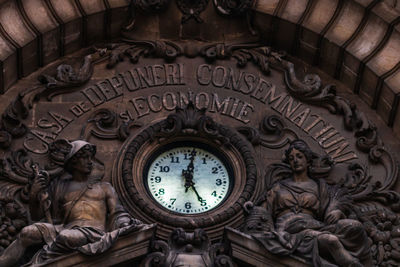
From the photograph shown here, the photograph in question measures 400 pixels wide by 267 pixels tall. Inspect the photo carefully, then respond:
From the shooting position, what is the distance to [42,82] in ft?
67.7

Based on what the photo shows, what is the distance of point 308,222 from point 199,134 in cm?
213

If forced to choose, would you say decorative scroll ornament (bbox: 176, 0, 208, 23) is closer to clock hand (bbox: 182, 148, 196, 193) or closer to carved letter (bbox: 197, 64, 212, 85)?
carved letter (bbox: 197, 64, 212, 85)

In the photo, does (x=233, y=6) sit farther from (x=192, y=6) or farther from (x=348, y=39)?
(x=348, y=39)

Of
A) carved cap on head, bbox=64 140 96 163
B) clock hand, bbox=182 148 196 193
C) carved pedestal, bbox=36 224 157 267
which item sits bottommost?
carved pedestal, bbox=36 224 157 267

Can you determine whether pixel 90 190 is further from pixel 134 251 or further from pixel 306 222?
pixel 306 222

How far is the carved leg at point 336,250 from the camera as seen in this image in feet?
59.6

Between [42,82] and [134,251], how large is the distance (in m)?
3.50

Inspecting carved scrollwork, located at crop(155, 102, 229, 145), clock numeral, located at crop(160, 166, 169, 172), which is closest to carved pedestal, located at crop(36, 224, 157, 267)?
clock numeral, located at crop(160, 166, 169, 172)

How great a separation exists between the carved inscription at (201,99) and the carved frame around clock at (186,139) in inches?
16.8

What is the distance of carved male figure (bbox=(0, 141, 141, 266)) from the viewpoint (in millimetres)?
18094

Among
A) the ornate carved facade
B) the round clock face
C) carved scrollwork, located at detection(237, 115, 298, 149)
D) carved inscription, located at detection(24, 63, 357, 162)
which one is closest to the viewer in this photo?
the ornate carved facade

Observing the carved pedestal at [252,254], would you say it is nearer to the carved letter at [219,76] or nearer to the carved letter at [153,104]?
the carved letter at [153,104]

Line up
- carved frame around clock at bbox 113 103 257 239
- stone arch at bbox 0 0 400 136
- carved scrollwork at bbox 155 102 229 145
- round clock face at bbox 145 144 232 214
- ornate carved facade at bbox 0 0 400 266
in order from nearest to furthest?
ornate carved facade at bbox 0 0 400 266 < carved frame around clock at bbox 113 103 257 239 < round clock face at bbox 145 144 232 214 < carved scrollwork at bbox 155 102 229 145 < stone arch at bbox 0 0 400 136

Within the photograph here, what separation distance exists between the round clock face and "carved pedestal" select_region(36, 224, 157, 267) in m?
1.30
